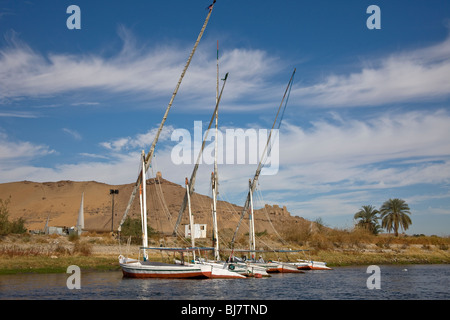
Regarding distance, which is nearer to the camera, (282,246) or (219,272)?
(219,272)

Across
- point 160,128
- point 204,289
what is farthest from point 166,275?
point 160,128

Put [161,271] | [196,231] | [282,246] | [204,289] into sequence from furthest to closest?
[196,231] < [282,246] < [161,271] < [204,289]

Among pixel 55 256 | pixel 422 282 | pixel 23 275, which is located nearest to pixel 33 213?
pixel 55 256

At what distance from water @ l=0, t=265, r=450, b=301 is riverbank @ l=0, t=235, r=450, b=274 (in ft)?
17.0

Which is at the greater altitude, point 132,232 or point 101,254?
point 132,232

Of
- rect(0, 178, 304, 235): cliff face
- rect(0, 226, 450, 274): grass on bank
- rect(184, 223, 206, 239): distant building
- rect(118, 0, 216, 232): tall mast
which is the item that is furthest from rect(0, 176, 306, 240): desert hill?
rect(118, 0, 216, 232): tall mast

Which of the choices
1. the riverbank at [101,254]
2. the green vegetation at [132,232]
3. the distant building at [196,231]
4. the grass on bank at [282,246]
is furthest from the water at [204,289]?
the distant building at [196,231]

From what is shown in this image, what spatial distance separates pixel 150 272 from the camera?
156 ft

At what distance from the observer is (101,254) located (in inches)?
2532

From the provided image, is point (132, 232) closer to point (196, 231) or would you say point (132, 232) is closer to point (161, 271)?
point (196, 231)

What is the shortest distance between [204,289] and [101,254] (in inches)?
1138
